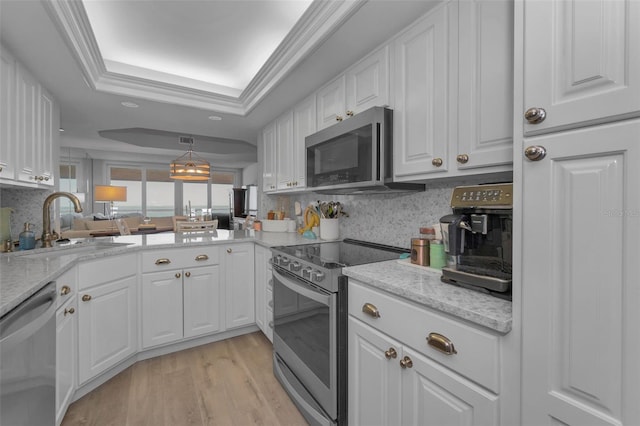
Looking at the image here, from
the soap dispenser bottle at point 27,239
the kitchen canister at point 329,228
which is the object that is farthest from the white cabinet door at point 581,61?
the soap dispenser bottle at point 27,239

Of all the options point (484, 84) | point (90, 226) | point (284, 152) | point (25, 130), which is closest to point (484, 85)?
point (484, 84)

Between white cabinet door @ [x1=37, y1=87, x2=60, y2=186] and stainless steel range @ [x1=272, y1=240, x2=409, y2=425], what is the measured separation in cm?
184

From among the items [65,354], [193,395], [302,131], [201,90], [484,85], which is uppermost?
[201,90]

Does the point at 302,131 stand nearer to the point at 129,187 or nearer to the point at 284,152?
the point at 284,152

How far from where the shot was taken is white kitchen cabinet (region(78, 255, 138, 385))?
184 centimetres

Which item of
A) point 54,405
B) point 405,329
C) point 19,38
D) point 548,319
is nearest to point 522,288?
point 548,319

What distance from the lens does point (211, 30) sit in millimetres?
2100

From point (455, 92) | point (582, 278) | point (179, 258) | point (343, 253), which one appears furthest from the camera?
point (179, 258)

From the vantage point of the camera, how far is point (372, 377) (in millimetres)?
1271

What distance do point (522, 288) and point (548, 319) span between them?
0.29 ft

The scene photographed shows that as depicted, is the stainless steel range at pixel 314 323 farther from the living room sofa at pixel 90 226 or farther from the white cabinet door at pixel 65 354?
the living room sofa at pixel 90 226

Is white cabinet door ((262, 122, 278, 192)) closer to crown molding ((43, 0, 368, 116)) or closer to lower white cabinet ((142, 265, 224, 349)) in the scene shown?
crown molding ((43, 0, 368, 116))

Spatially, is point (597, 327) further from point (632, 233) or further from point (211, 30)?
point (211, 30)

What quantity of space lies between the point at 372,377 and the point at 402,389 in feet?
0.55
